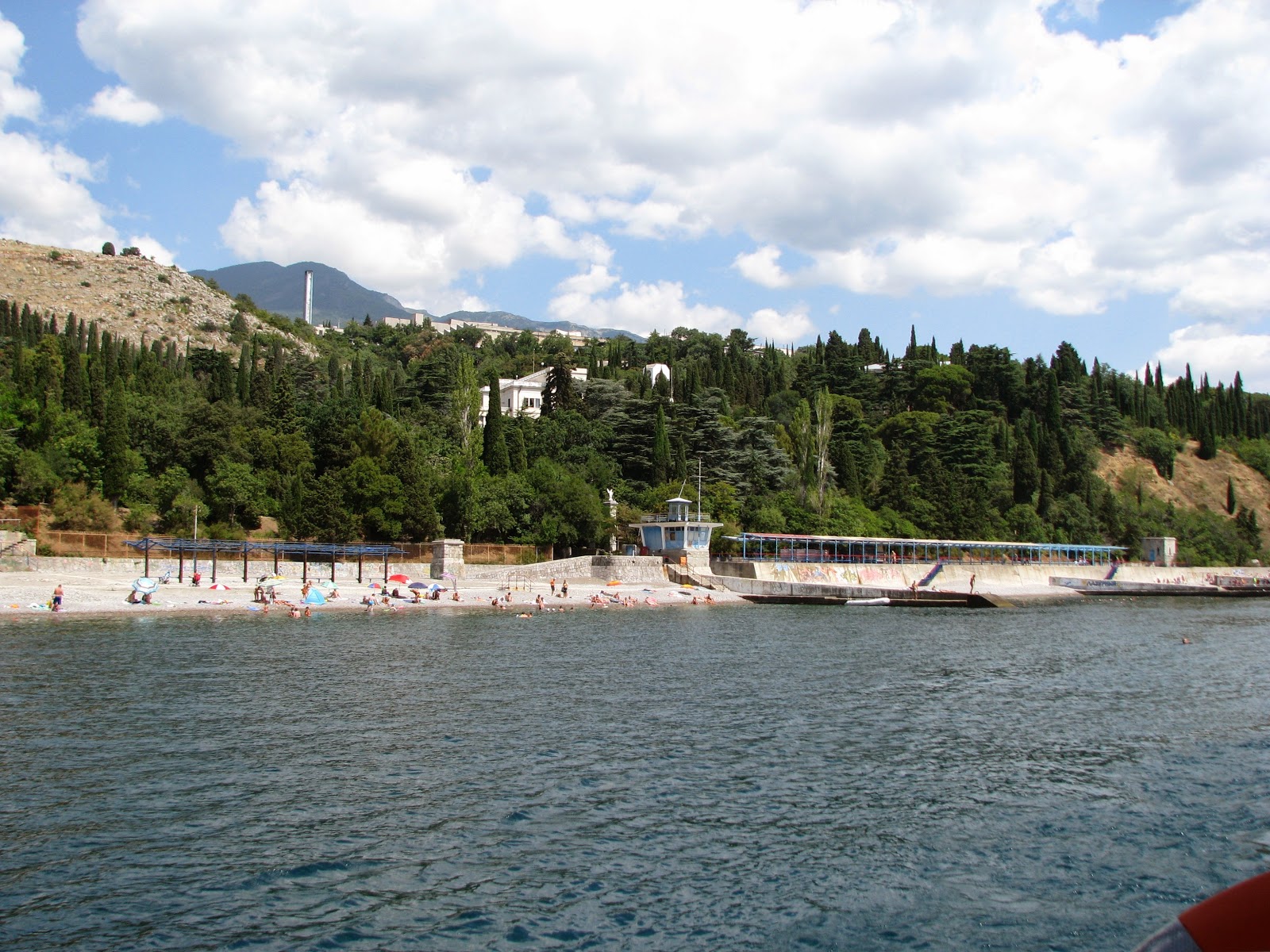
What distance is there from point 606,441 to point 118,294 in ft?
299

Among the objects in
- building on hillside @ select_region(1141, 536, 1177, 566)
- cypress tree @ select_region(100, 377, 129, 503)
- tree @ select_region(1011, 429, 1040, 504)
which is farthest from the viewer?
tree @ select_region(1011, 429, 1040, 504)

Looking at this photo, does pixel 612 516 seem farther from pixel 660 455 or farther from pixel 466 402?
pixel 466 402

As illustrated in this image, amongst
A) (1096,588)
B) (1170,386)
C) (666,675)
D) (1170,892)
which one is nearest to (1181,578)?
(1096,588)

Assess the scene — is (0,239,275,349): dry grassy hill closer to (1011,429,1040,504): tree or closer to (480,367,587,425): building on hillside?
(480,367,587,425): building on hillside

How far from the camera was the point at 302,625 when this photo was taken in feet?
124

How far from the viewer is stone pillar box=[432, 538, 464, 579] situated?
178 ft

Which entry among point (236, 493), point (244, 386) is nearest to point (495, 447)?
point (236, 493)

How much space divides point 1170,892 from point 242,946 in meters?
10.8

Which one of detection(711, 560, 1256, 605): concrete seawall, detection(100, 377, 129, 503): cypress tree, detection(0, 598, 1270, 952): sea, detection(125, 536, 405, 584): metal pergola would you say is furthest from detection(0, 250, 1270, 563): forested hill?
detection(0, 598, 1270, 952): sea

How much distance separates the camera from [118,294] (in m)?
133

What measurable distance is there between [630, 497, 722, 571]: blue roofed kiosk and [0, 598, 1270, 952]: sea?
32.1m

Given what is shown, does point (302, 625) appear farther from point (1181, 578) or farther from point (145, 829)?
point (1181, 578)

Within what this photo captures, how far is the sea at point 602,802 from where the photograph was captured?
10711 mm

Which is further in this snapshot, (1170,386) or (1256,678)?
(1170,386)
